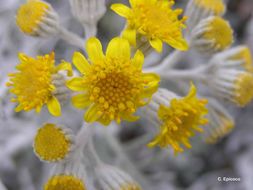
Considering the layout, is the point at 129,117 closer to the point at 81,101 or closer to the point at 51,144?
the point at 81,101

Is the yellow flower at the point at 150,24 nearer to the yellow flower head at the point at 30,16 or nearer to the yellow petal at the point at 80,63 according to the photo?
the yellow petal at the point at 80,63

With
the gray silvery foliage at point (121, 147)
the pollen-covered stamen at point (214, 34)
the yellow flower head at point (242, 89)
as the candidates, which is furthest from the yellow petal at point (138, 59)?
the gray silvery foliage at point (121, 147)

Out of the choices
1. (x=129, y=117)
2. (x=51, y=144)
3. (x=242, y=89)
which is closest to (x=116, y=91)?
(x=129, y=117)

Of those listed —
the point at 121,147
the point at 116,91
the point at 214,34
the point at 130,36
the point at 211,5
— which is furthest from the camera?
the point at 121,147

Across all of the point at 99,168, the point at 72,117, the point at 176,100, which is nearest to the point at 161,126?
the point at 176,100

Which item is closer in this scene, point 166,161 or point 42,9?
point 42,9

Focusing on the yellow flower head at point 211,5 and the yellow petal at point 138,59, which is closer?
the yellow petal at point 138,59

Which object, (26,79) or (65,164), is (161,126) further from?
(26,79)
